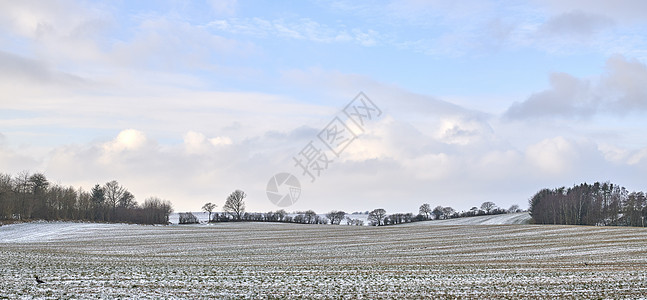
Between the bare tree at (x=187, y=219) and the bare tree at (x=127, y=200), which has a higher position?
the bare tree at (x=127, y=200)

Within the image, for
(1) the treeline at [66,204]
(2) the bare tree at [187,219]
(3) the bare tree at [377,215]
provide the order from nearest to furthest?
(1) the treeline at [66,204], (2) the bare tree at [187,219], (3) the bare tree at [377,215]

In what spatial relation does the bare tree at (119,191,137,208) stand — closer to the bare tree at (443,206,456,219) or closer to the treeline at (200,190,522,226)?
the treeline at (200,190,522,226)

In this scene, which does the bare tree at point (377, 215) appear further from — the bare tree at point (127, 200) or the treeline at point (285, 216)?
the bare tree at point (127, 200)

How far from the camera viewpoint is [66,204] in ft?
398

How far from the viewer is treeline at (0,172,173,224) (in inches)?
4111

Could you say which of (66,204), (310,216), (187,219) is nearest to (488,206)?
(310,216)

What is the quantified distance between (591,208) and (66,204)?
422ft

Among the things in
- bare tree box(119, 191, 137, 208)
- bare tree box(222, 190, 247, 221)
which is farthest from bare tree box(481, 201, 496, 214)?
bare tree box(119, 191, 137, 208)

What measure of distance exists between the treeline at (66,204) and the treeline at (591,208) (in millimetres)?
100931

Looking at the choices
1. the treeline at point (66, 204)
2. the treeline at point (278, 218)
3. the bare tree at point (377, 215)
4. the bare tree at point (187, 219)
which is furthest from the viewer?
the bare tree at point (377, 215)

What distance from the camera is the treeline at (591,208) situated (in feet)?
364

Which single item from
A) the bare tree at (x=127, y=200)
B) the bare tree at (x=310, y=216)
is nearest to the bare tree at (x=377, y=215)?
the bare tree at (x=310, y=216)

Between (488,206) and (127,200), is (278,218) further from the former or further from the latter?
(488,206)

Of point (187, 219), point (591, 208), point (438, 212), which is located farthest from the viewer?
point (438, 212)
